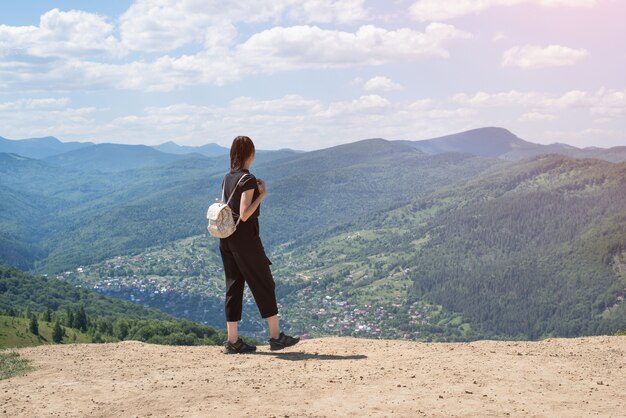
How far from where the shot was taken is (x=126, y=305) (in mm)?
176875

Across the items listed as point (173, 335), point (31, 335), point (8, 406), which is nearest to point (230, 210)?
point (8, 406)

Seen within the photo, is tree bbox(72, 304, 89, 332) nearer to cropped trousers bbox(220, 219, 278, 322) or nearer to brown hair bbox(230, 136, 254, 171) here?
cropped trousers bbox(220, 219, 278, 322)

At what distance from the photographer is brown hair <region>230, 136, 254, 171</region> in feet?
41.1

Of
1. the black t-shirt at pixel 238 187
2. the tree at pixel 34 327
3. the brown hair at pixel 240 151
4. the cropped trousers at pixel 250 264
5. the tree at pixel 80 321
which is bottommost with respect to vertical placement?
the tree at pixel 80 321

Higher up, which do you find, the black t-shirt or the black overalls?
the black t-shirt

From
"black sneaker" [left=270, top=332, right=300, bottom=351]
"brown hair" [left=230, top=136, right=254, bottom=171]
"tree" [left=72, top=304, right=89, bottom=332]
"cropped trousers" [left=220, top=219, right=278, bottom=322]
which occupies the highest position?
"brown hair" [left=230, top=136, right=254, bottom=171]

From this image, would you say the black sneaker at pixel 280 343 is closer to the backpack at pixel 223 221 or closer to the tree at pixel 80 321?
the backpack at pixel 223 221

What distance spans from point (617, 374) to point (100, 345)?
11487 millimetres

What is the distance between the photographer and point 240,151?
1257cm

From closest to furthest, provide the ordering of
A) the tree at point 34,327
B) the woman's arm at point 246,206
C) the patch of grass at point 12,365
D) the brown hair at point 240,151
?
the patch of grass at point 12,365
the woman's arm at point 246,206
the brown hair at point 240,151
the tree at point 34,327

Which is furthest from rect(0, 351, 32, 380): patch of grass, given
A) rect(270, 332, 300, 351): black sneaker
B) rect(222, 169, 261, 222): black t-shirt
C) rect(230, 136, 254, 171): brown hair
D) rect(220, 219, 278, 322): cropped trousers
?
rect(230, 136, 254, 171): brown hair

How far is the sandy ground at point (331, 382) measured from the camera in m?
9.16

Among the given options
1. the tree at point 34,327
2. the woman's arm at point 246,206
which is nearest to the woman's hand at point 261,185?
the woman's arm at point 246,206

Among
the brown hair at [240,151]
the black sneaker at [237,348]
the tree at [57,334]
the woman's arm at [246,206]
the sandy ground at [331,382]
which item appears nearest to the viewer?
the sandy ground at [331,382]
